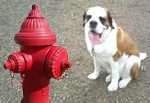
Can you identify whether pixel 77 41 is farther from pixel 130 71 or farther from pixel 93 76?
pixel 130 71

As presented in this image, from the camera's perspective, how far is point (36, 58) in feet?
3.85

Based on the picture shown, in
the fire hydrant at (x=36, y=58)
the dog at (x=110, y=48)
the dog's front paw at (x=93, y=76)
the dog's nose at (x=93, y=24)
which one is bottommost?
the dog's front paw at (x=93, y=76)

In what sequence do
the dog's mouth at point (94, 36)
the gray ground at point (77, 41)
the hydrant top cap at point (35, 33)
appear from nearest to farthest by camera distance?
the hydrant top cap at point (35, 33)
the dog's mouth at point (94, 36)
the gray ground at point (77, 41)

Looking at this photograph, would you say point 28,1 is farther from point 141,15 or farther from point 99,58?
point 99,58

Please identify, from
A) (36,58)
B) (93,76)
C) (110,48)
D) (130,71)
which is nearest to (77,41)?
(93,76)

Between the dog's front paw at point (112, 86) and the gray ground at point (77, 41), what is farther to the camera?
the dog's front paw at point (112, 86)

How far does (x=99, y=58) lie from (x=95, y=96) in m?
0.48

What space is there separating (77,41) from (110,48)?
1.85 m

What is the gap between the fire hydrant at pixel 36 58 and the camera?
3.73 ft

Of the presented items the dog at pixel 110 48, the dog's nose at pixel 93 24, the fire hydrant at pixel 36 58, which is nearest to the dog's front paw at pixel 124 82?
the dog at pixel 110 48

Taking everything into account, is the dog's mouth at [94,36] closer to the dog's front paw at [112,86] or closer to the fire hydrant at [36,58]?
the dog's front paw at [112,86]

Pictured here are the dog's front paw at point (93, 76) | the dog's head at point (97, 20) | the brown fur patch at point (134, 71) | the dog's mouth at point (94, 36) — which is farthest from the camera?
the dog's front paw at point (93, 76)

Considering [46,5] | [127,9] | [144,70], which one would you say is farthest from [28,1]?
[144,70]

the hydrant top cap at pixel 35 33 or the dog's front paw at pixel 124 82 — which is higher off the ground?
the hydrant top cap at pixel 35 33
